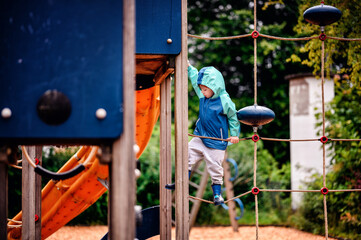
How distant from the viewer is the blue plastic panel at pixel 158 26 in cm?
306

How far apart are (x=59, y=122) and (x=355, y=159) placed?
547 centimetres

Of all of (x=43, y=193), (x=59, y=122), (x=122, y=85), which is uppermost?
(x=122, y=85)

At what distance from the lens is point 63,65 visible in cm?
210

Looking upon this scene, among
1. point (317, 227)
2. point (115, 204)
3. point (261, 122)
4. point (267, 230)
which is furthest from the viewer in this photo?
point (267, 230)

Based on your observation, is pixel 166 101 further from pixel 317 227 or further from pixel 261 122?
pixel 317 227

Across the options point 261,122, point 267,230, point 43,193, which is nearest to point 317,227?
point 267,230

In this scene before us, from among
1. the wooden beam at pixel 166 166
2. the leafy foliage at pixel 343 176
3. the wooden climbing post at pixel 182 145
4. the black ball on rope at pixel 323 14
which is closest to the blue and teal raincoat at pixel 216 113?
the wooden beam at pixel 166 166

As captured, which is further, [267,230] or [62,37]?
[267,230]

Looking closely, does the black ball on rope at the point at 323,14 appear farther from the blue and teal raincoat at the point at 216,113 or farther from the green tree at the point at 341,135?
the green tree at the point at 341,135

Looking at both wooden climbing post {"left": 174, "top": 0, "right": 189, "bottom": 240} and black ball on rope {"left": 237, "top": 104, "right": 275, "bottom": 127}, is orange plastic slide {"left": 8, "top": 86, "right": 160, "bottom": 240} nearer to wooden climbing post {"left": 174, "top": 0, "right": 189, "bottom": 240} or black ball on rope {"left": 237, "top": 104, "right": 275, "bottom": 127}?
black ball on rope {"left": 237, "top": 104, "right": 275, "bottom": 127}

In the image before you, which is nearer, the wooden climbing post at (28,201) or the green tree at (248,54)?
the wooden climbing post at (28,201)

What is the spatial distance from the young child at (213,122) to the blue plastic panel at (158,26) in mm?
686

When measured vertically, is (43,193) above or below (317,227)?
above

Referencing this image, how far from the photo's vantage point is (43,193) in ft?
14.8
